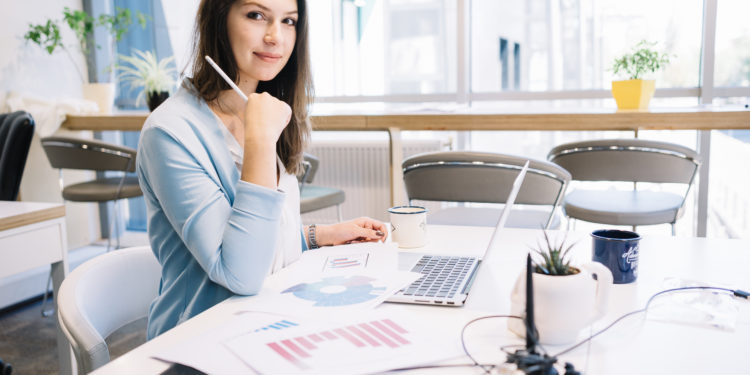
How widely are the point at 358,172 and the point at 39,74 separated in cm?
200

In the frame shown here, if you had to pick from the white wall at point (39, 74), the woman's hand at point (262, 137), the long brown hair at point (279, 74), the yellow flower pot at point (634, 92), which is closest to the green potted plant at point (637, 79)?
the yellow flower pot at point (634, 92)

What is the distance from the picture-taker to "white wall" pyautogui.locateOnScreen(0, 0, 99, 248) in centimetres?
349

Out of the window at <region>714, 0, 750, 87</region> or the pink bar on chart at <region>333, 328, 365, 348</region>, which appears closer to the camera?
the pink bar on chart at <region>333, 328, 365, 348</region>

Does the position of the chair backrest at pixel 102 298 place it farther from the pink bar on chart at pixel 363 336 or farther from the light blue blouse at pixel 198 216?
the pink bar on chart at pixel 363 336

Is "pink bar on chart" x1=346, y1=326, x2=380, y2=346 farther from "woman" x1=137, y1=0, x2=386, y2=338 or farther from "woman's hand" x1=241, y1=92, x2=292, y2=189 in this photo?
"woman's hand" x1=241, y1=92, x2=292, y2=189

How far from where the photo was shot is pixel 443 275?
41.6 inches

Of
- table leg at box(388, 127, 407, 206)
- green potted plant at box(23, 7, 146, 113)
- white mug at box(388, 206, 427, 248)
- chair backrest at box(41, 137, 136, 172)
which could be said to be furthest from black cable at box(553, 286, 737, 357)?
green potted plant at box(23, 7, 146, 113)

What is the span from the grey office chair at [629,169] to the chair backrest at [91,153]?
1.99 meters

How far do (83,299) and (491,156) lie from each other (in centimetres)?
123

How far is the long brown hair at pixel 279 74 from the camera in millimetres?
1258

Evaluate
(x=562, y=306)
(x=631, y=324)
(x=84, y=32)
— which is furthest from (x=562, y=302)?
(x=84, y=32)

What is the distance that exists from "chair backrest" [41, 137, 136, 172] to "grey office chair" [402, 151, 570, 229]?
1.59 meters

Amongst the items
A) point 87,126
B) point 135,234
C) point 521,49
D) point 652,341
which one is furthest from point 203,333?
point 135,234

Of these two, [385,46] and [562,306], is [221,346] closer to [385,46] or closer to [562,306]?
[562,306]
